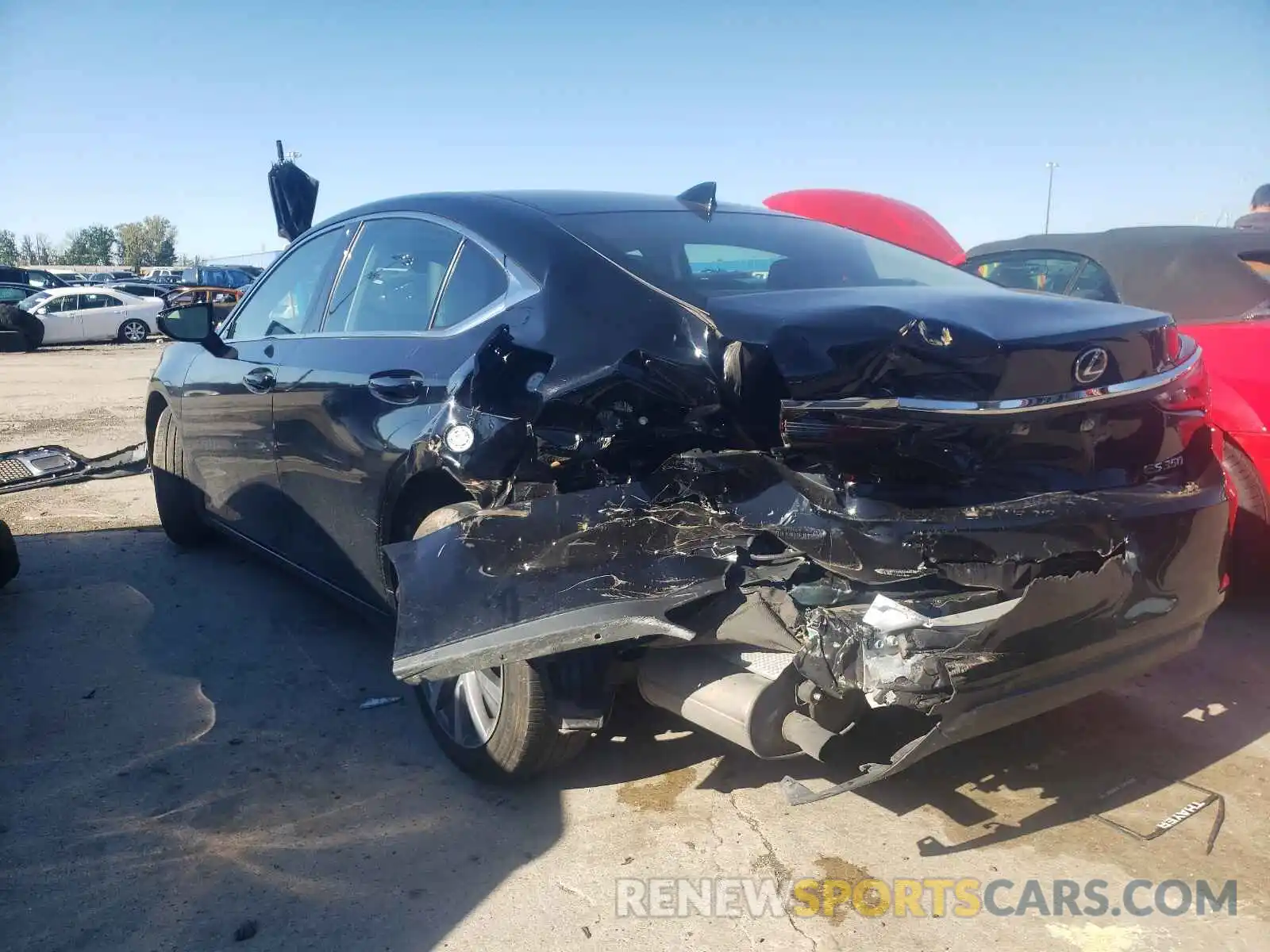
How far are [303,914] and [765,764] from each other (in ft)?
4.62

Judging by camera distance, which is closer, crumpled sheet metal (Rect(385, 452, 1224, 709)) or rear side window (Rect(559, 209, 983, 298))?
crumpled sheet metal (Rect(385, 452, 1224, 709))

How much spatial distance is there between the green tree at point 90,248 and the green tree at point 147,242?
895 millimetres

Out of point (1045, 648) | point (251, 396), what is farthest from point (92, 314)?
point (1045, 648)

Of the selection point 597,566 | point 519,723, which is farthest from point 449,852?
point 597,566

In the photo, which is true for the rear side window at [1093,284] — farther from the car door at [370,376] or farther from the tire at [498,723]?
the tire at [498,723]

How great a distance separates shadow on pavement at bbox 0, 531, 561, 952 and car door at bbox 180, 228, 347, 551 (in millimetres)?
549

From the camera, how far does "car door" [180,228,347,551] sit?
4039mm

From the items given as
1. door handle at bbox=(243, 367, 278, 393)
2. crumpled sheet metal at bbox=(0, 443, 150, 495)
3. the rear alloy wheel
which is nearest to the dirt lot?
door handle at bbox=(243, 367, 278, 393)

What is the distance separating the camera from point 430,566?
2.76 metres

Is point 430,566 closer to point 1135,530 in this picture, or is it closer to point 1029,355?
point 1029,355

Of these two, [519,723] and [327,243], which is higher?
[327,243]

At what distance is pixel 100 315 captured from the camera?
2331 cm

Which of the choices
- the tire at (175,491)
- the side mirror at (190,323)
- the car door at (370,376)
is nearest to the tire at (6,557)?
the tire at (175,491)
